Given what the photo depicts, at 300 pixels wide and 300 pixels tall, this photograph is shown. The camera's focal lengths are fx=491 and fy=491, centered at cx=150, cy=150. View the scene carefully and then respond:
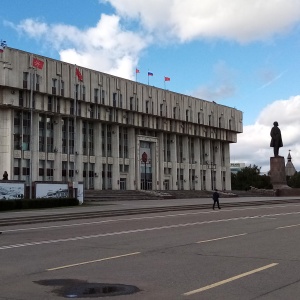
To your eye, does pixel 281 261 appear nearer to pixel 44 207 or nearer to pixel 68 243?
pixel 68 243

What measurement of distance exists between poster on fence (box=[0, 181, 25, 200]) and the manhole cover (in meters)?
29.5

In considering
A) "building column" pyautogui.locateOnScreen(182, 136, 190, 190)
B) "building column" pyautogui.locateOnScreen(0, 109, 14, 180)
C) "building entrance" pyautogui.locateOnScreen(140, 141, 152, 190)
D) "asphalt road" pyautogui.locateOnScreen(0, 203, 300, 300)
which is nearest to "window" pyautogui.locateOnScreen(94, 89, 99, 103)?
"building entrance" pyautogui.locateOnScreen(140, 141, 152, 190)

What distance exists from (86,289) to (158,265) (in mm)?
2805

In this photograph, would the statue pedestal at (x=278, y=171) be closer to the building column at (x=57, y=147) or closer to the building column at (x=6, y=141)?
the building column at (x=57, y=147)

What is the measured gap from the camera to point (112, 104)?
74312 mm

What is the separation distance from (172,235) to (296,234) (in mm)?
4412

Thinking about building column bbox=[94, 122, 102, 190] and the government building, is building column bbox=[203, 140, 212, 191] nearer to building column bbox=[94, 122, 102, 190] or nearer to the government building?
the government building

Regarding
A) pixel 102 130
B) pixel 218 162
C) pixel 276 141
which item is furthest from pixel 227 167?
pixel 276 141

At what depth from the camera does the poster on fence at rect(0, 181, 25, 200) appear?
37.2 meters

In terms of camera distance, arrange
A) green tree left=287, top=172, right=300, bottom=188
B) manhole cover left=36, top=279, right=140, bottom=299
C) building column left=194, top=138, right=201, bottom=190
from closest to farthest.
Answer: manhole cover left=36, top=279, right=140, bottom=299 < building column left=194, top=138, right=201, bottom=190 < green tree left=287, top=172, right=300, bottom=188

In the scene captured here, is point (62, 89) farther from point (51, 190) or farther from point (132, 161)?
point (51, 190)

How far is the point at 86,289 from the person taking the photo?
8273 mm

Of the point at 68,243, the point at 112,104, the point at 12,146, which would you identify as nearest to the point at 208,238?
the point at 68,243

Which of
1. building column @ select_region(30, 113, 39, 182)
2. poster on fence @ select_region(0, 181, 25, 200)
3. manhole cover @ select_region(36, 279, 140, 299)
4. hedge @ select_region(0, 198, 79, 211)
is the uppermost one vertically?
building column @ select_region(30, 113, 39, 182)
